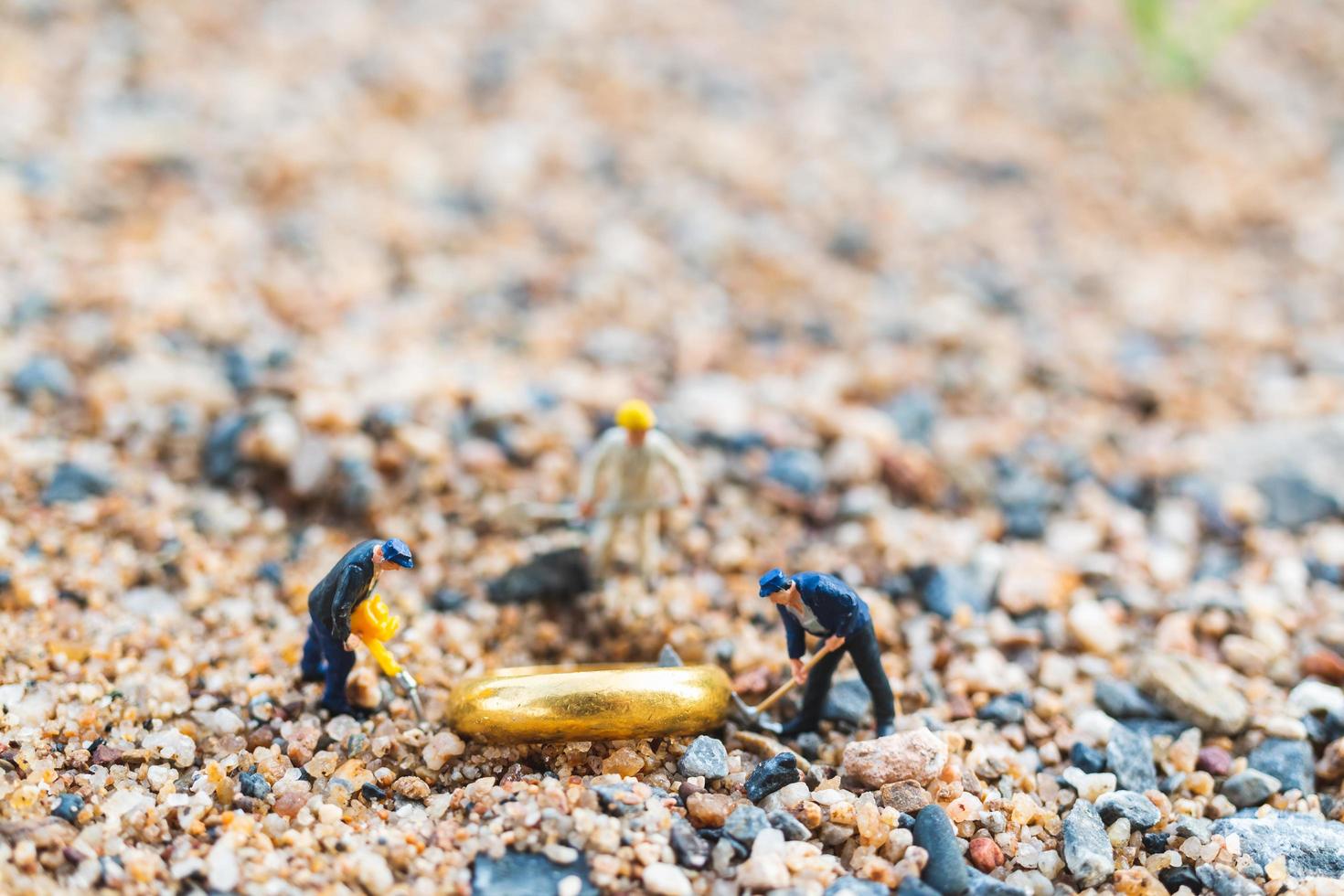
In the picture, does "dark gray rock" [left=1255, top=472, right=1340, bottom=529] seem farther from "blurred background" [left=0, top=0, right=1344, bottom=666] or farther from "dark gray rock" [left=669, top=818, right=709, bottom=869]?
"dark gray rock" [left=669, top=818, right=709, bottom=869]

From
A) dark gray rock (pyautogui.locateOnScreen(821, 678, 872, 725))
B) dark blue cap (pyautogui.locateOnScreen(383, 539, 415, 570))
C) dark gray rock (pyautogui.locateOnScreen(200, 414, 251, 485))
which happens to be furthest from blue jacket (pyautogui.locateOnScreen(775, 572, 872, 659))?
dark gray rock (pyautogui.locateOnScreen(200, 414, 251, 485))

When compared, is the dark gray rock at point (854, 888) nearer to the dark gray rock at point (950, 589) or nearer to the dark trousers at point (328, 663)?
the dark gray rock at point (950, 589)

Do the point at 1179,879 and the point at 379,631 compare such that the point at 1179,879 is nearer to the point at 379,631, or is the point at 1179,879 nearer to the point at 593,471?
the point at 593,471

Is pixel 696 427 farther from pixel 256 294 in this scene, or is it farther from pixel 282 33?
pixel 282 33

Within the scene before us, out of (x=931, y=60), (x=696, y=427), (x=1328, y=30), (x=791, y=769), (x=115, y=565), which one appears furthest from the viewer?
(x=1328, y=30)

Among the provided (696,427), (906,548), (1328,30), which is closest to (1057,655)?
(906,548)

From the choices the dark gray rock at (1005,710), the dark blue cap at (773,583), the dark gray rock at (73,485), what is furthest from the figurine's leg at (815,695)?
the dark gray rock at (73,485)

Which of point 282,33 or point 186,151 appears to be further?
point 282,33

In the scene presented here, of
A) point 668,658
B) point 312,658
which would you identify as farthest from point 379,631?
point 668,658
